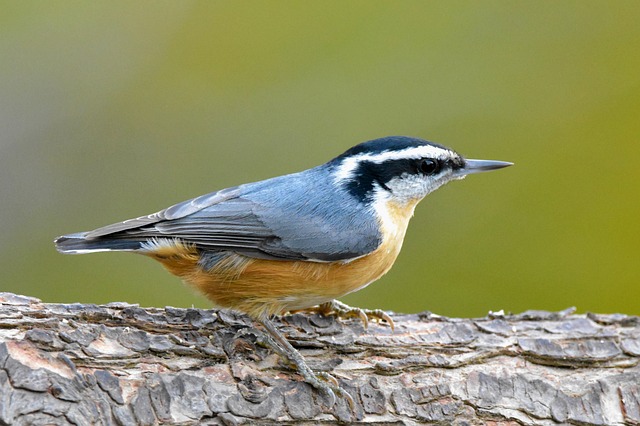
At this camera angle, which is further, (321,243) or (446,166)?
(446,166)

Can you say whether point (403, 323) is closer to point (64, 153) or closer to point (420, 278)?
point (420, 278)

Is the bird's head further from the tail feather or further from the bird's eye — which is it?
the tail feather

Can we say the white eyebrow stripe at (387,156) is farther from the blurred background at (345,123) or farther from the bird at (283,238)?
the blurred background at (345,123)

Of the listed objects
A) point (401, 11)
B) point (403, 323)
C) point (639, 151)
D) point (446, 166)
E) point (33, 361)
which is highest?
point (401, 11)

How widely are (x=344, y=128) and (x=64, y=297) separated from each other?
2.22m

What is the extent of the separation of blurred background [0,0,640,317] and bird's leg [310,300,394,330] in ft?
3.31

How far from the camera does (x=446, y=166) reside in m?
3.84

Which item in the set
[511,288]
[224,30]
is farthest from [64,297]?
[511,288]

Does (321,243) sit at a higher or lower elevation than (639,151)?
lower

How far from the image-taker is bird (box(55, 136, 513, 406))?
3438mm

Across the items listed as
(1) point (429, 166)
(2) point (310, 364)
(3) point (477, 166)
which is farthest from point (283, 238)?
(3) point (477, 166)

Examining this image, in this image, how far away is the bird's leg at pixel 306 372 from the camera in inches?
123

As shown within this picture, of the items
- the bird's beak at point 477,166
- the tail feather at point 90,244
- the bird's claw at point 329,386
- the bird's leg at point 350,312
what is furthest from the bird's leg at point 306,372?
the bird's beak at point 477,166

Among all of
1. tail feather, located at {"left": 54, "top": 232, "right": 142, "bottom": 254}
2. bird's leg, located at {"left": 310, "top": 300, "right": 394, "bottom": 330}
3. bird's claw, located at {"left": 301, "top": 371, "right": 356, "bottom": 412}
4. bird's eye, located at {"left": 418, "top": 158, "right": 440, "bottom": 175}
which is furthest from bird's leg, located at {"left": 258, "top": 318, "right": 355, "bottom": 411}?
bird's eye, located at {"left": 418, "top": 158, "right": 440, "bottom": 175}
